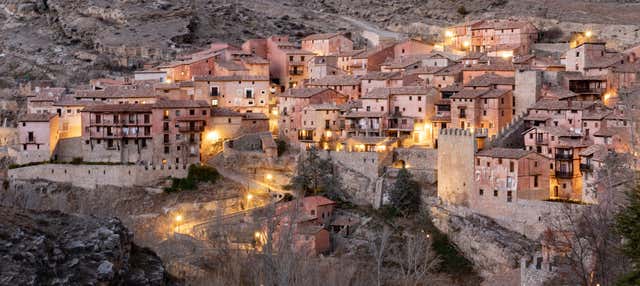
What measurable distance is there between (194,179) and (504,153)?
13825 millimetres

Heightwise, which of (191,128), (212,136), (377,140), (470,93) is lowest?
(377,140)

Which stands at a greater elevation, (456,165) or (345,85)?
(345,85)

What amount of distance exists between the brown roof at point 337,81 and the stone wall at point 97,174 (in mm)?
8710

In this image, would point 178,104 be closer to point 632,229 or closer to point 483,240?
point 483,240

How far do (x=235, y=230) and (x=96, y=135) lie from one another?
1034 centimetres

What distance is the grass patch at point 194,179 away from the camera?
1647 inches

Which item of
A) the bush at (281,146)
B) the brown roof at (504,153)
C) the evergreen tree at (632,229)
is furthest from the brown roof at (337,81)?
the evergreen tree at (632,229)

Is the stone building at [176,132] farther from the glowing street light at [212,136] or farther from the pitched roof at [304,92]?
the pitched roof at [304,92]

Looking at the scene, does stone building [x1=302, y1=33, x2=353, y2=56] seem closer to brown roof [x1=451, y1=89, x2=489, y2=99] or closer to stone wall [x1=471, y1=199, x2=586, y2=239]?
brown roof [x1=451, y1=89, x2=489, y2=99]

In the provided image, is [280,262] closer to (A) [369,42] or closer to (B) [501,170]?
(B) [501,170]

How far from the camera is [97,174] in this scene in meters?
42.6

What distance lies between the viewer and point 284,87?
172 ft

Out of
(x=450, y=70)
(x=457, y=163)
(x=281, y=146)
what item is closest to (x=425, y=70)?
(x=450, y=70)

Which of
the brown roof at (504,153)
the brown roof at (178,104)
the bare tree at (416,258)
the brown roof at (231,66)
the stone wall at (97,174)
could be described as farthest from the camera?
the brown roof at (231,66)
